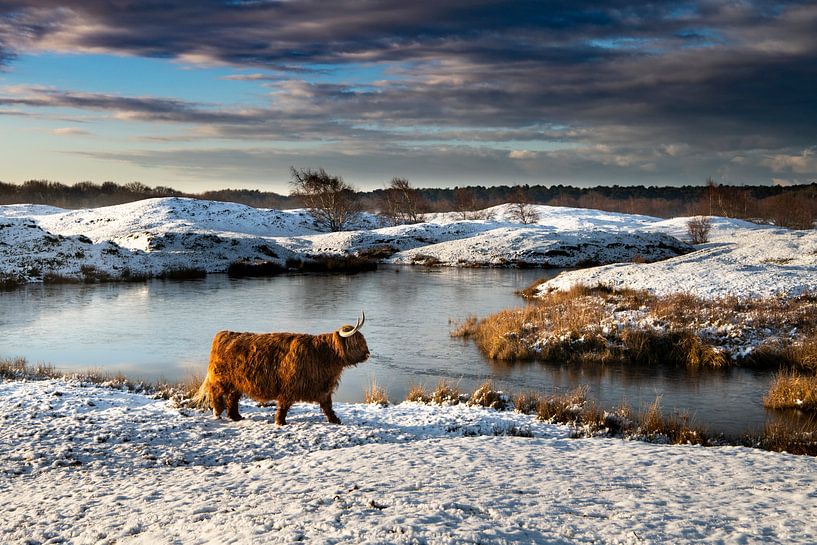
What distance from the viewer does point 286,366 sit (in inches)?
414

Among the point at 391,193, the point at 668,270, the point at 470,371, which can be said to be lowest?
the point at 470,371

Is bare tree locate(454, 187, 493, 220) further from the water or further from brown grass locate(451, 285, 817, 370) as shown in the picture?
brown grass locate(451, 285, 817, 370)

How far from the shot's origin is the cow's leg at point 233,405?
36.0ft

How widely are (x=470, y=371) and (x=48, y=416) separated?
1020 centimetres

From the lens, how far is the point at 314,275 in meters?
46.4

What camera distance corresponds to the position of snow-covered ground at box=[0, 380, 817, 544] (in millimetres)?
6113

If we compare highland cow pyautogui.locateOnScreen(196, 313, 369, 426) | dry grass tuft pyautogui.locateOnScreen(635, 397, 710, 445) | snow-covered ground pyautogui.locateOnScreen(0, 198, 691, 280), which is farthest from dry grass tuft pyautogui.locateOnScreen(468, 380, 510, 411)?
snow-covered ground pyautogui.locateOnScreen(0, 198, 691, 280)

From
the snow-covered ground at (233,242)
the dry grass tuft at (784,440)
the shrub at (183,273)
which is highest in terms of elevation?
the snow-covered ground at (233,242)

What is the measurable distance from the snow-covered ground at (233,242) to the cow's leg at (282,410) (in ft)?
119

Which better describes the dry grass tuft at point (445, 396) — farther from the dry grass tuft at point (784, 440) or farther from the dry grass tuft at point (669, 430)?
the dry grass tuft at point (784, 440)

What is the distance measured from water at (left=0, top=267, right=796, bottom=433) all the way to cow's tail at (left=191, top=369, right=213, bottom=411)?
12.8ft

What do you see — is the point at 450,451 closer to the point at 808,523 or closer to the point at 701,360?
the point at 808,523

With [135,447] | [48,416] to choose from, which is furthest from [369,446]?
[48,416]

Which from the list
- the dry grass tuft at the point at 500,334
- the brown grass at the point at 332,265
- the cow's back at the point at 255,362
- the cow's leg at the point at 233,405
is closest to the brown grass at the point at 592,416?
the cow's leg at the point at 233,405
